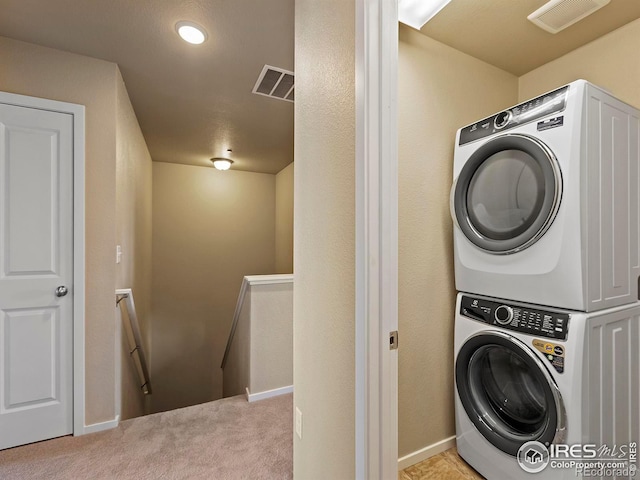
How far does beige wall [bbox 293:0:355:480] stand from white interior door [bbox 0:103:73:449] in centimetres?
164

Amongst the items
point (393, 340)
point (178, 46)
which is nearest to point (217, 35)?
point (178, 46)

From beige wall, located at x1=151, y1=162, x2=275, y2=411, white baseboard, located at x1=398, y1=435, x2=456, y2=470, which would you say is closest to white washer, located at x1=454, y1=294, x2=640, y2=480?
white baseboard, located at x1=398, y1=435, x2=456, y2=470

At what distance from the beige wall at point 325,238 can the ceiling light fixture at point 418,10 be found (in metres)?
0.52

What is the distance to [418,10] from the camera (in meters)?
1.50

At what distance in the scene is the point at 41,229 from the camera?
1.93m

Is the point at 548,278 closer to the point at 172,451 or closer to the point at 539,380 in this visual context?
the point at 539,380

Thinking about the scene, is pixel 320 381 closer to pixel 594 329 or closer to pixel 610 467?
pixel 594 329

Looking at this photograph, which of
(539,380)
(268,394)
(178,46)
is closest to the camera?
(539,380)

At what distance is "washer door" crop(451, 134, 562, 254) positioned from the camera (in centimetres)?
127

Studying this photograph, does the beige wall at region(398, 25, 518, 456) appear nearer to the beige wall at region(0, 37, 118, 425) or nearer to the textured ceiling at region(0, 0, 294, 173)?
the textured ceiling at region(0, 0, 294, 173)

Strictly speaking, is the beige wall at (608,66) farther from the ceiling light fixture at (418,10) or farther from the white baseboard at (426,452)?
the white baseboard at (426,452)

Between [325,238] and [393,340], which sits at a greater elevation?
[325,238]

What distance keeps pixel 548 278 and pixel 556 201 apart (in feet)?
1.05

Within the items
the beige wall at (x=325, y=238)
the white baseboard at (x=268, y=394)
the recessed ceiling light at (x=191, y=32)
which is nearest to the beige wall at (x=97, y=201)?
the recessed ceiling light at (x=191, y=32)
